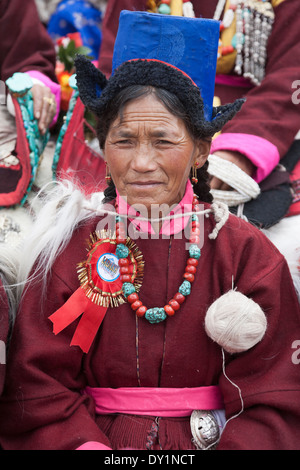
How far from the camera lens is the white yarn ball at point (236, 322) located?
5.24 ft

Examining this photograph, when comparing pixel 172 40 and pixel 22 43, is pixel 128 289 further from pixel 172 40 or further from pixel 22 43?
pixel 22 43

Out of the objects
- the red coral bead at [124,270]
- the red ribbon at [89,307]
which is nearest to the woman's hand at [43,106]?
the red ribbon at [89,307]

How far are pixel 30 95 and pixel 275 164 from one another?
1.24m

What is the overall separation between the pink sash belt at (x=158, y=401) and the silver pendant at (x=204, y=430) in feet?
0.12

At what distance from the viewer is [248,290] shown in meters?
1.73

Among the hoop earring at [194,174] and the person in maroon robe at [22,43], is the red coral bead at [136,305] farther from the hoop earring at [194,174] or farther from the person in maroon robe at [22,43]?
the person in maroon robe at [22,43]

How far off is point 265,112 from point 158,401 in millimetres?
1580

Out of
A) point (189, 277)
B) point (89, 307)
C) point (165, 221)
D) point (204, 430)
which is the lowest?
point (204, 430)

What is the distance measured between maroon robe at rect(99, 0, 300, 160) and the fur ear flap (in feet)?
3.28

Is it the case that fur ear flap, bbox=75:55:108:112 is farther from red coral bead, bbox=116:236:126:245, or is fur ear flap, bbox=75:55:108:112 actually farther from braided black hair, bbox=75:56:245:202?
red coral bead, bbox=116:236:126:245

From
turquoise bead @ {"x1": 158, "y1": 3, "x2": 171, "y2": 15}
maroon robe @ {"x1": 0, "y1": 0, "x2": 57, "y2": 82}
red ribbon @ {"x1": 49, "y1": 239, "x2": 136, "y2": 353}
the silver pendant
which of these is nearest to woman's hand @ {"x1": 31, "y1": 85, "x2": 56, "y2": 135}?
maroon robe @ {"x1": 0, "y1": 0, "x2": 57, "y2": 82}

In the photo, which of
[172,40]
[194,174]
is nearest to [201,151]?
[194,174]

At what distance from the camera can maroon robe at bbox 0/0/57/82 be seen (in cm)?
298

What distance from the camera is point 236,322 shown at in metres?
1.60
